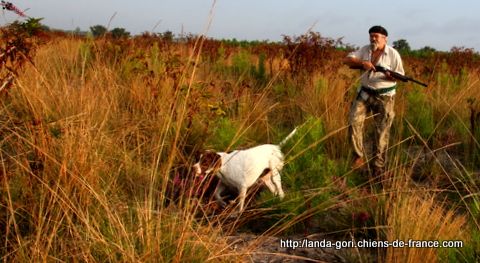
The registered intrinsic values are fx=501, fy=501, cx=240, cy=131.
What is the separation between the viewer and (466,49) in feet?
44.6

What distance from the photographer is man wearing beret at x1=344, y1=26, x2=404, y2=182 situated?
5.03 meters

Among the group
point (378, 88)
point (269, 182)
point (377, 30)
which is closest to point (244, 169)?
point (269, 182)

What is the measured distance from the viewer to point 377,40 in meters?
5.02

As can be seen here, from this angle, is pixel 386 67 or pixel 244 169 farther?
pixel 386 67

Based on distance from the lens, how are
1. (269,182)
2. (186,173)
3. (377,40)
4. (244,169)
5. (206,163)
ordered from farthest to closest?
(377,40) → (186,173) → (269,182) → (244,169) → (206,163)

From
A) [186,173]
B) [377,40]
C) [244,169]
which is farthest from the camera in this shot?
[377,40]

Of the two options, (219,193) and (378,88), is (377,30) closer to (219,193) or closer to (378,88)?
(378,88)

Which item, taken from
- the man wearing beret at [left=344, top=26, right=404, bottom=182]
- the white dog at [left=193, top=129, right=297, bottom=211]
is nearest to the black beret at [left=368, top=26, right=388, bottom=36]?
the man wearing beret at [left=344, top=26, right=404, bottom=182]

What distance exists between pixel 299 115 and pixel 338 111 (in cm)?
64

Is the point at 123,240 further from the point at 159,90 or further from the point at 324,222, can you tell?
the point at 159,90

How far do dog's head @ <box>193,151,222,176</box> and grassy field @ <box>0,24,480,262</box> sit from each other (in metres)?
0.12

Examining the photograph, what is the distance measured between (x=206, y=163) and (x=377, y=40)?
2337 mm

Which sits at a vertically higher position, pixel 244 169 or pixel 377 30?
pixel 377 30

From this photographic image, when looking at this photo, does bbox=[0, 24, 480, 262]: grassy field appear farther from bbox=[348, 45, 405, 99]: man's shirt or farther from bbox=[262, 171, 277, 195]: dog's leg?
bbox=[348, 45, 405, 99]: man's shirt
